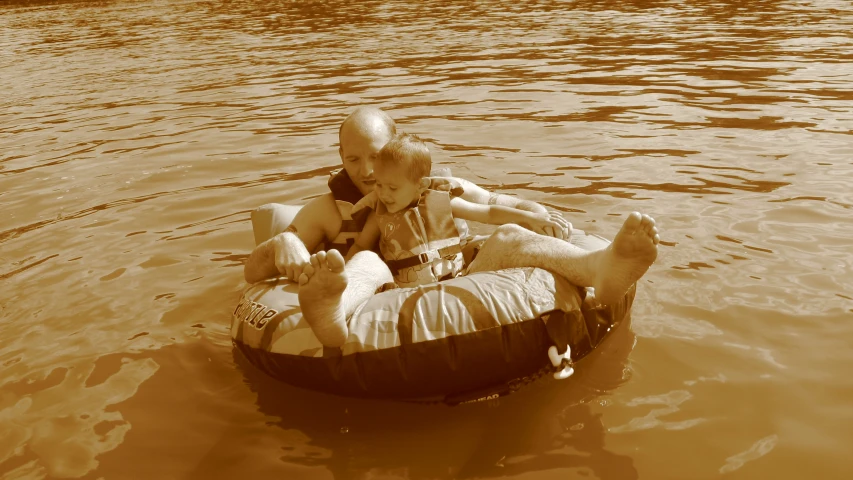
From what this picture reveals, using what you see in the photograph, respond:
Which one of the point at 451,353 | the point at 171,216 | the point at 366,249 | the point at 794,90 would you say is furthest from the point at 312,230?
the point at 794,90

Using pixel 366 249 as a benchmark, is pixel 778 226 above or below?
below

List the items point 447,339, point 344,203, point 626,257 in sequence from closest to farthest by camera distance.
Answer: point 626,257, point 447,339, point 344,203

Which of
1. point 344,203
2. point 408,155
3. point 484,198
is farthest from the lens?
point 484,198

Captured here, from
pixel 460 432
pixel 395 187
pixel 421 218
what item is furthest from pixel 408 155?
pixel 460 432

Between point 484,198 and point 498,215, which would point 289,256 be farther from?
point 484,198

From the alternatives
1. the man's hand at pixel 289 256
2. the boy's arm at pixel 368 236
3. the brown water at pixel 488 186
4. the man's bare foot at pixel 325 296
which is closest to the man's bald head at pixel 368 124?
the boy's arm at pixel 368 236

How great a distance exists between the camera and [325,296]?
11.0ft

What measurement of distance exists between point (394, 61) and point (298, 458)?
11.0 metres

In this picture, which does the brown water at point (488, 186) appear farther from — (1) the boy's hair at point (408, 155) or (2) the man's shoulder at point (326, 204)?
(1) the boy's hair at point (408, 155)

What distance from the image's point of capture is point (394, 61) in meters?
13.7

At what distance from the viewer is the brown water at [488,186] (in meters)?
3.46

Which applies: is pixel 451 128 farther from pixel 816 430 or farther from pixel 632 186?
pixel 816 430

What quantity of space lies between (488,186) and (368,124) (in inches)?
106

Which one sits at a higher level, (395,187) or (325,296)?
(395,187)
